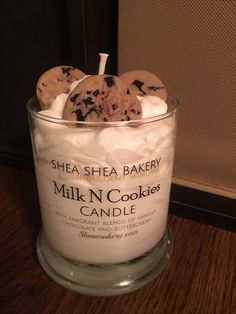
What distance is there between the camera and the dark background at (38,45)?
0.49 metres

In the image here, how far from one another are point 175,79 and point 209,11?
10 cm

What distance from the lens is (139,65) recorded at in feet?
1.61

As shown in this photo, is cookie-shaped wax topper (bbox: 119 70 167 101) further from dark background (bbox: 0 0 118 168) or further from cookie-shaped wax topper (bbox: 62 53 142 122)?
dark background (bbox: 0 0 118 168)

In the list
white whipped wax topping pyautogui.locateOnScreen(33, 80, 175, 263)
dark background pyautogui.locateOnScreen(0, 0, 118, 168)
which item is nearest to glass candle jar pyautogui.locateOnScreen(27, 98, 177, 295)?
white whipped wax topping pyautogui.locateOnScreen(33, 80, 175, 263)

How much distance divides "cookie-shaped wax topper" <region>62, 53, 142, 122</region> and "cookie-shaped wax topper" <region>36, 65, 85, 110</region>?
2.1 inches

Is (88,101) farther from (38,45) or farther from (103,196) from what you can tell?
(38,45)

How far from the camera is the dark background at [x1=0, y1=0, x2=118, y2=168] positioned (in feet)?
1.61

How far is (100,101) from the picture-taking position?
0.98 feet

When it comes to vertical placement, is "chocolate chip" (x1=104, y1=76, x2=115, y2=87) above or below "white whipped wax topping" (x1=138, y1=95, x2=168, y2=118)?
above

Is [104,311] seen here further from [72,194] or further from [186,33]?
[186,33]

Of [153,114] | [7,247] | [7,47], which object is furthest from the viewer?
[7,47]

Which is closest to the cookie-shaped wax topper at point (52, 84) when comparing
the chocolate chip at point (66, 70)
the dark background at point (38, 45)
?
the chocolate chip at point (66, 70)

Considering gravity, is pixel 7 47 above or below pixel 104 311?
above

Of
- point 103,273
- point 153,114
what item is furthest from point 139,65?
Result: point 103,273
